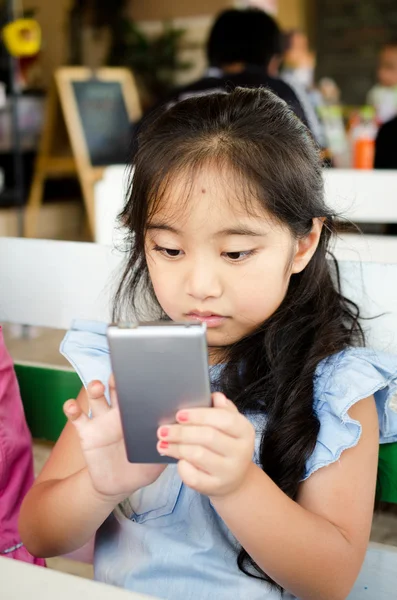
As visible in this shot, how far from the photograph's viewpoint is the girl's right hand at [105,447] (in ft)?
2.38

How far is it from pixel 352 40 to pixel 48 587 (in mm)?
8014

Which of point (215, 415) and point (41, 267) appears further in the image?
point (41, 267)

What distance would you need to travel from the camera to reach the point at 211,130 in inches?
35.7

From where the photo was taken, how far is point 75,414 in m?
0.73

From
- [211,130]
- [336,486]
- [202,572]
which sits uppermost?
[211,130]

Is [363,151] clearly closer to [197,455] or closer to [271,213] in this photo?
[271,213]

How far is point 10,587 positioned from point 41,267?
2.61 feet

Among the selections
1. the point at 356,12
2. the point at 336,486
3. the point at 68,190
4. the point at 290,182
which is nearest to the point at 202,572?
the point at 336,486

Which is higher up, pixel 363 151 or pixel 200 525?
pixel 200 525

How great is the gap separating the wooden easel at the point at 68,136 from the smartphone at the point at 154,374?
378cm

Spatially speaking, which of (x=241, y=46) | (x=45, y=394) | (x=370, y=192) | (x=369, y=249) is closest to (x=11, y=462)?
(x=45, y=394)

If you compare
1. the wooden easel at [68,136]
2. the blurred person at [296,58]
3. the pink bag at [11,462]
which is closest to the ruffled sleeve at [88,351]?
the pink bag at [11,462]

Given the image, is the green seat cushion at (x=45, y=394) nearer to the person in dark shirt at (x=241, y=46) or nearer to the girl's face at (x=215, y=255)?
the girl's face at (x=215, y=255)

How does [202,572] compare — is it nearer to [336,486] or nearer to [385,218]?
[336,486]
